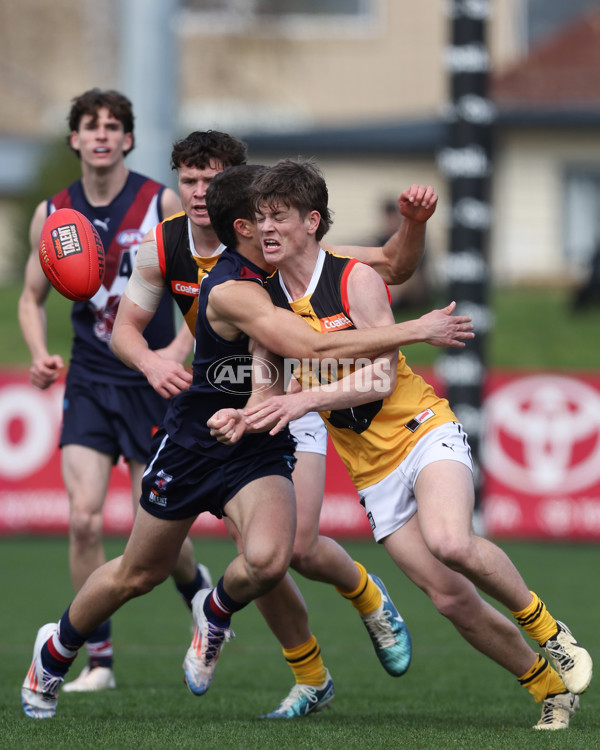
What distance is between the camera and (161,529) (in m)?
4.86

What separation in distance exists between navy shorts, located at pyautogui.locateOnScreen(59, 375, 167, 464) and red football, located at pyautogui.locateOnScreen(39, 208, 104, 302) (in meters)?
0.95

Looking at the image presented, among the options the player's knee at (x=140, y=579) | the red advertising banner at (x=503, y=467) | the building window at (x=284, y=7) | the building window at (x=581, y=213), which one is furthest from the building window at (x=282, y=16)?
the player's knee at (x=140, y=579)

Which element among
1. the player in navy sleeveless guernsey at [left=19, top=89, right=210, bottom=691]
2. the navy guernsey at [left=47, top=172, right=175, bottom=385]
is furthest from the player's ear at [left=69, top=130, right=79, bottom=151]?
the navy guernsey at [left=47, top=172, right=175, bottom=385]

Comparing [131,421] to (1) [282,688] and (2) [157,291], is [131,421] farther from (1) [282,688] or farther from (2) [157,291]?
(1) [282,688]

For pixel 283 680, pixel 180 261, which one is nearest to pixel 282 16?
pixel 283 680

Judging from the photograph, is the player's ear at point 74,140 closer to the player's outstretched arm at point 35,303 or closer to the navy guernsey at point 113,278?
the navy guernsey at point 113,278

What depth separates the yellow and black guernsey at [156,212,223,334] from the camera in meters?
5.32

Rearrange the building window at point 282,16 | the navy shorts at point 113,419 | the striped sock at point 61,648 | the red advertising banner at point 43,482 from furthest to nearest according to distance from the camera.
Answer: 1. the building window at point 282,16
2. the red advertising banner at point 43,482
3. the navy shorts at point 113,419
4. the striped sock at point 61,648

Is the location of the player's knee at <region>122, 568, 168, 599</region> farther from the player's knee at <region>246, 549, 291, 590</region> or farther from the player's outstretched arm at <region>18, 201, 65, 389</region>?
the player's outstretched arm at <region>18, 201, 65, 389</region>

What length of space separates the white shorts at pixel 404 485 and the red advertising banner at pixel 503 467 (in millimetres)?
6651

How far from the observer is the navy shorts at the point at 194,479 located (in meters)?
4.84

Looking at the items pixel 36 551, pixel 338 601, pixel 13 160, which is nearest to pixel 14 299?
pixel 13 160

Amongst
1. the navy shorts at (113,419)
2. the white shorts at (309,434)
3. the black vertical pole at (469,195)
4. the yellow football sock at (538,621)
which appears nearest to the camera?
the yellow football sock at (538,621)

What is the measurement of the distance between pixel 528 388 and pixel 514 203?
12140 millimetres
